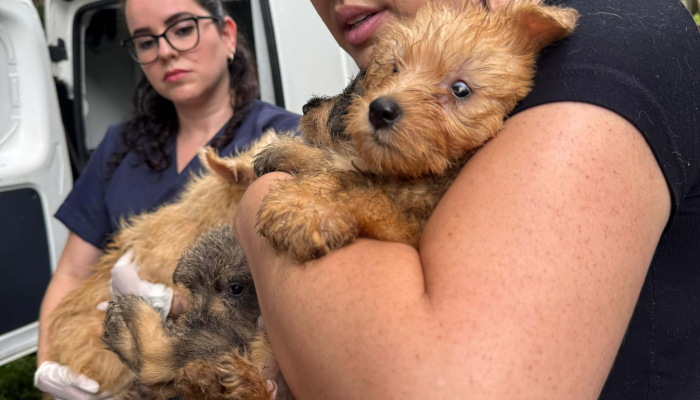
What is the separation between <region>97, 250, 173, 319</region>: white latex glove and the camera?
2.29 m

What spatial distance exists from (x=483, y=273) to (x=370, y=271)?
0.21m

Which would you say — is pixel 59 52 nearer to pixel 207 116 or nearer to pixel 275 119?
pixel 207 116

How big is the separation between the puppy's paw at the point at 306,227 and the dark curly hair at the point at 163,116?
6.80ft

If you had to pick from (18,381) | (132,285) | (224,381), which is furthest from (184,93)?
(18,381)

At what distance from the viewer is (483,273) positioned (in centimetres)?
84

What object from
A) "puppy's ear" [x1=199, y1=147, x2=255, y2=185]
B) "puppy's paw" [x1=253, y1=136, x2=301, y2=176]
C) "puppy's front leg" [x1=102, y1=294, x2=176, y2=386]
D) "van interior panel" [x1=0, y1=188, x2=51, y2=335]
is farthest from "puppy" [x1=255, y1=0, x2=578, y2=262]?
"van interior panel" [x1=0, y1=188, x2=51, y2=335]

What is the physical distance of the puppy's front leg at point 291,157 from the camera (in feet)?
4.89

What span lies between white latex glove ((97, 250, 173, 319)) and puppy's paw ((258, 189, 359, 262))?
125 cm

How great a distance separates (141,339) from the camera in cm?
167

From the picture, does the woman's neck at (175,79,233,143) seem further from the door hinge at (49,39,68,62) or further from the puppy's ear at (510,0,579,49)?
the puppy's ear at (510,0,579,49)

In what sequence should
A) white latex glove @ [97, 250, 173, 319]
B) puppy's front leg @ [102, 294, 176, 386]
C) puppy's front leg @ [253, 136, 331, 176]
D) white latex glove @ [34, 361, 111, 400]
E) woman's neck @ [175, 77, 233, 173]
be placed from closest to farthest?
puppy's front leg @ [253, 136, 331, 176] → puppy's front leg @ [102, 294, 176, 386] → white latex glove @ [97, 250, 173, 319] → white latex glove @ [34, 361, 111, 400] → woman's neck @ [175, 77, 233, 173]

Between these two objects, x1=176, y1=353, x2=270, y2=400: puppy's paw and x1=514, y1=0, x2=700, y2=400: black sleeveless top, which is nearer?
x1=514, y1=0, x2=700, y2=400: black sleeveless top

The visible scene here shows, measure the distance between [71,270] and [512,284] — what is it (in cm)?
311

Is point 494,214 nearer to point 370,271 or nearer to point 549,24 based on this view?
point 370,271
